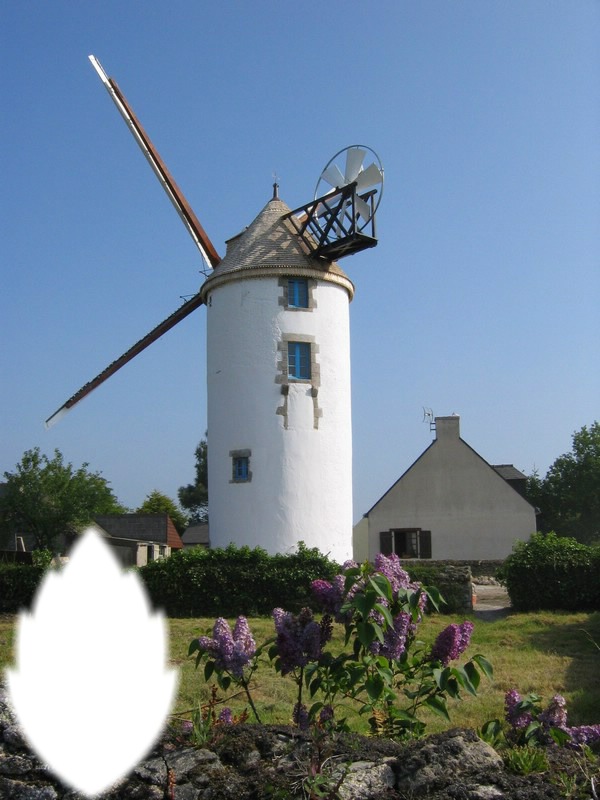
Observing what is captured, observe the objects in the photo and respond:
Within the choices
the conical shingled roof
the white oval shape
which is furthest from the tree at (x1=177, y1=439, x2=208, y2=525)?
the white oval shape

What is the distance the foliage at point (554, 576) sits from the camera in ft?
63.2

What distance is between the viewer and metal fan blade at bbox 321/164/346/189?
22328 millimetres

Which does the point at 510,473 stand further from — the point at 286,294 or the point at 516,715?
the point at 516,715

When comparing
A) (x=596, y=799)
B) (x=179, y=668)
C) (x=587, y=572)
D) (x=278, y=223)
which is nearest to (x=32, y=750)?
(x=596, y=799)

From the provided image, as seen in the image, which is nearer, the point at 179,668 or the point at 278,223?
the point at 179,668

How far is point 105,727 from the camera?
15.4 feet

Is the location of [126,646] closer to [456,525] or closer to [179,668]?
[179,668]

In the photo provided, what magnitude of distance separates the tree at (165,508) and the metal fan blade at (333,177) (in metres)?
49.6

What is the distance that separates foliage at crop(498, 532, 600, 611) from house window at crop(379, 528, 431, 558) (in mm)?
13242

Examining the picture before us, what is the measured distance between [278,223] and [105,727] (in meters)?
19.7

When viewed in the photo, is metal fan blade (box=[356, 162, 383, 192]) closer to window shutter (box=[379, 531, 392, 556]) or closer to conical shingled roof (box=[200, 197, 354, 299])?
conical shingled roof (box=[200, 197, 354, 299])

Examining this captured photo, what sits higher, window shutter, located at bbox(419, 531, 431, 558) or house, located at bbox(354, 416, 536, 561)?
house, located at bbox(354, 416, 536, 561)

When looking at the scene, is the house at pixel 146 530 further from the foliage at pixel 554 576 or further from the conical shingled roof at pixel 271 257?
the foliage at pixel 554 576

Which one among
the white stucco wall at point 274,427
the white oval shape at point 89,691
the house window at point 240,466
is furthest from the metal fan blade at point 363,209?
the white oval shape at point 89,691
